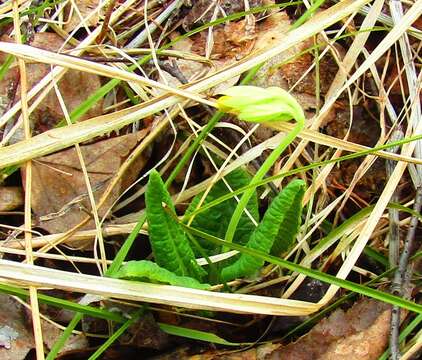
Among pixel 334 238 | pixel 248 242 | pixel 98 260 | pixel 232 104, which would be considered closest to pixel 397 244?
pixel 334 238

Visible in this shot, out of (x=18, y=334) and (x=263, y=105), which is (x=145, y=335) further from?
(x=263, y=105)

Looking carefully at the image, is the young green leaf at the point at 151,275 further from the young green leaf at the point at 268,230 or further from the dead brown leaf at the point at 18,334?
the dead brown leaf at the point at 18,334

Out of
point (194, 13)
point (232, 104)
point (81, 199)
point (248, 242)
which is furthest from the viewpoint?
point (194, 13)

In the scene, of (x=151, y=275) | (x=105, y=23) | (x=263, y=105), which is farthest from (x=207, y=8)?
(x=151, y=275)

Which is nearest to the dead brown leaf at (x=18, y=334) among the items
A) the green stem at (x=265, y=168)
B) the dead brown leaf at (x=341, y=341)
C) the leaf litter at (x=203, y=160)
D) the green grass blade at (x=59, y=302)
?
the leaf litter at (x=203, y=160)

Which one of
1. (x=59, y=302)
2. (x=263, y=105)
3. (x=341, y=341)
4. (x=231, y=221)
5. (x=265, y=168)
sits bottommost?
(x=341, y=341)

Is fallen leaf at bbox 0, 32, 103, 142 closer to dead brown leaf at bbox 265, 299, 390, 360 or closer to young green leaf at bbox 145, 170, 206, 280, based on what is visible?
young green leaf at bbox 145, 170, 206, 280

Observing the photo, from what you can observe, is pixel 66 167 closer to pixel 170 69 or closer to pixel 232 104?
pixel 170 69
